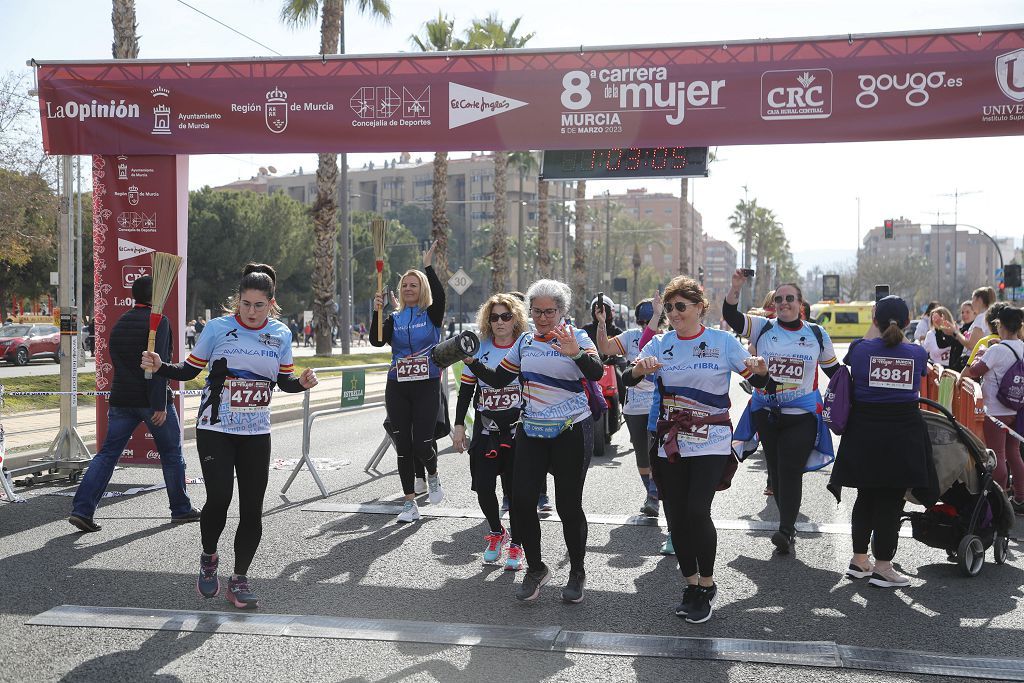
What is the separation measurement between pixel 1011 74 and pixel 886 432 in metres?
4.64

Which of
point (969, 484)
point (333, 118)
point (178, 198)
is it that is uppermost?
point (333, 118)

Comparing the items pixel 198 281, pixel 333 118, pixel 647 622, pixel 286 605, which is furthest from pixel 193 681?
pixel 198 281

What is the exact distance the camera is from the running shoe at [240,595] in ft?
18.4

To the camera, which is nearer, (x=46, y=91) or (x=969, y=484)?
(x=969, y=484)

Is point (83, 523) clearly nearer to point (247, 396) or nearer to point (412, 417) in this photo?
point (412, 417)

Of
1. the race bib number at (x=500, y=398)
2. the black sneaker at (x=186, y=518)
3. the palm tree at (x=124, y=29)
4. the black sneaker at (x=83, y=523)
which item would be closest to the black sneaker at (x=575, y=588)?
the race bib number at (x=500, y=398)

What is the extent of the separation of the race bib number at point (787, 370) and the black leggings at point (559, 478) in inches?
68.7

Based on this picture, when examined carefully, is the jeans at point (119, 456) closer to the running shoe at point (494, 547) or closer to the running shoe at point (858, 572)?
the running shoe at point (494, 547)

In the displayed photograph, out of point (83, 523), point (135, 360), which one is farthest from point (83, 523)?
point (135, 360)

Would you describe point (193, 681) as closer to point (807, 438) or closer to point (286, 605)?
point (286, 605)

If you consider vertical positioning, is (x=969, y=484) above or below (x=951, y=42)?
below

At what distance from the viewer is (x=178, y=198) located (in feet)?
33.4

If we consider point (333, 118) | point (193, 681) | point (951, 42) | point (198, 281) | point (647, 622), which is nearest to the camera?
point (193, 681)

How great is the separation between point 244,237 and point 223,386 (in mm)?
62164
